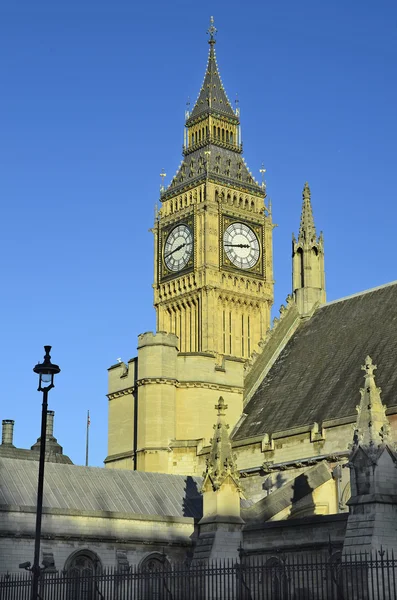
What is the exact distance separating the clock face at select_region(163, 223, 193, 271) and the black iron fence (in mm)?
49251

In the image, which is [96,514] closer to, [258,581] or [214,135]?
[258,581]

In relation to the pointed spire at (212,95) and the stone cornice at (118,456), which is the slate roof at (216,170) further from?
the stone cornice at (118,456)

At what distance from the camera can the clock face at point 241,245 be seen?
84.0 m

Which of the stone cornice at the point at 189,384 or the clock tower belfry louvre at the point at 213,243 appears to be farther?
the clock tower belfry louvre at the point at 213,243

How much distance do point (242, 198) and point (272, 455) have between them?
4476cm

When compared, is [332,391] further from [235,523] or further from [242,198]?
[242,198]

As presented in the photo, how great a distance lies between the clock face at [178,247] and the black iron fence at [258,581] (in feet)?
162

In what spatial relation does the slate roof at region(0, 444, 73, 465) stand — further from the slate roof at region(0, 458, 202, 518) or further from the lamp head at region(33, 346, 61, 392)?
the lamp head at region(33, 346, 61, 392)

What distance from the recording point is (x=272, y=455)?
44.9 meters

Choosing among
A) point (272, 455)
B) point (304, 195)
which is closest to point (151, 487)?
point (272, 455)

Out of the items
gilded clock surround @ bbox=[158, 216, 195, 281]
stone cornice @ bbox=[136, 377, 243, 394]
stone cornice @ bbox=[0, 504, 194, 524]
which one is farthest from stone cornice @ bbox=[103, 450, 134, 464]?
gilded clock surround @ bbox=[158, 216, 195, 281]

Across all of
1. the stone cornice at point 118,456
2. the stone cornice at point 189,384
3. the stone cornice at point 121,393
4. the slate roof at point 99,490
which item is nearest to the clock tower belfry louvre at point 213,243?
the stone cornice at point 121,393

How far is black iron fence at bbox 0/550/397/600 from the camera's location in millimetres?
24594

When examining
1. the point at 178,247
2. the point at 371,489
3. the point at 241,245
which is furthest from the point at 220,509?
the point at 178,247
